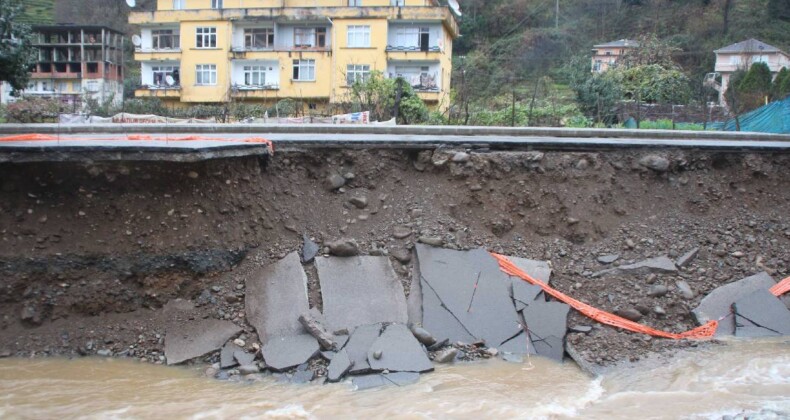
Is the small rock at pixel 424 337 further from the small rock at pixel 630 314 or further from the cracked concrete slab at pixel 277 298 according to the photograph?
the small rock at pixel 630 314

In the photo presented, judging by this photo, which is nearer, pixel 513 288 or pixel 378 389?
pixel 378 389

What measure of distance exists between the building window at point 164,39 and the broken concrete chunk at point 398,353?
33.0m

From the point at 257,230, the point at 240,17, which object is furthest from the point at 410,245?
the point at 240,17

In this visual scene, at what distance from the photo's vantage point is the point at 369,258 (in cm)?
764

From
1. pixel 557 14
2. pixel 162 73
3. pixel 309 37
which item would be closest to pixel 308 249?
pixel 309 37

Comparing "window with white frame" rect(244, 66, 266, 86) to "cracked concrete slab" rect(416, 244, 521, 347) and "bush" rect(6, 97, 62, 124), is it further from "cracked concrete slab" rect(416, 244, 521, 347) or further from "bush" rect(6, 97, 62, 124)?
"cracked concrete slab" rect(416, 244, 521, 347)

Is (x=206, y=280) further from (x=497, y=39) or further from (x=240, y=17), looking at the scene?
(x=497, y=39)

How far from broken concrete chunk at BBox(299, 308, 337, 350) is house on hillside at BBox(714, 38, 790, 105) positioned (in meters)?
34.0

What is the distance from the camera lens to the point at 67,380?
617cm

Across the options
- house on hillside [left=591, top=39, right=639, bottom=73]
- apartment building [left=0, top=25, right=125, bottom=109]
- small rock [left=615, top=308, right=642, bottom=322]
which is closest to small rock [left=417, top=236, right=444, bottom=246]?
small rock [left=615, top=308, right=642, bottom=322]

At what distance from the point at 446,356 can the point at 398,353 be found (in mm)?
473

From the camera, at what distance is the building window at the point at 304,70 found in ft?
110

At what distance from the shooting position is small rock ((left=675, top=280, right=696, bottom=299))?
7.65 metres

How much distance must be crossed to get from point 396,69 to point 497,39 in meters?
17.3
